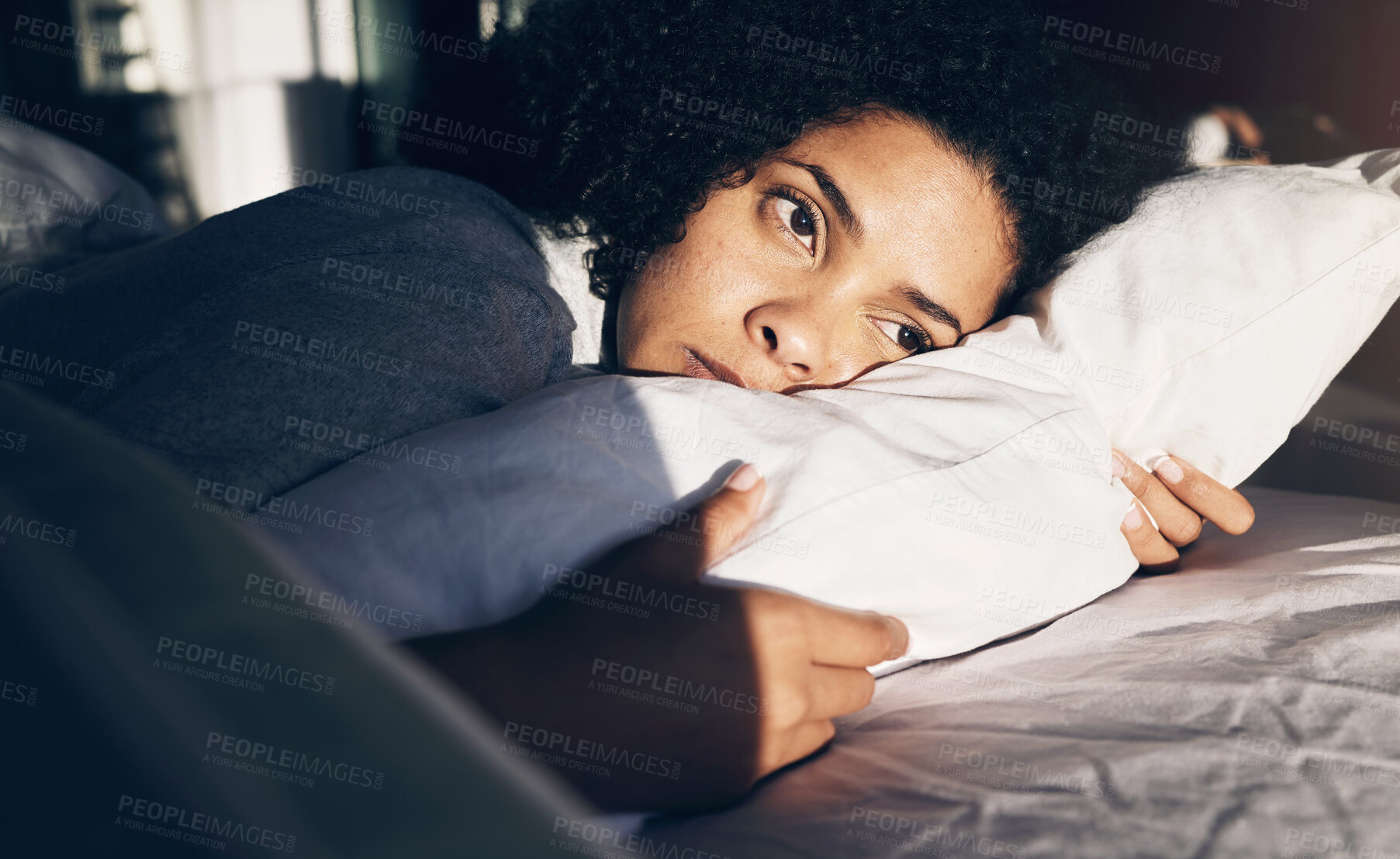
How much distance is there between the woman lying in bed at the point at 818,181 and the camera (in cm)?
90

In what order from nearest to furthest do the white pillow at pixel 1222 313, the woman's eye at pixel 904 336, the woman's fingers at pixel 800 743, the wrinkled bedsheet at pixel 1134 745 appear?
1. the wrinkled bedsheet at pixel 1134 745
2. the woman's fingers at pixel 800 743
3. the white pillow at pixel 1222 313
4. the woman's eye at pixel 904 336

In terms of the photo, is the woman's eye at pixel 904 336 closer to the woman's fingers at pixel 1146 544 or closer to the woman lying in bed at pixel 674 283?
the woman lying in bed at pixel 674 283

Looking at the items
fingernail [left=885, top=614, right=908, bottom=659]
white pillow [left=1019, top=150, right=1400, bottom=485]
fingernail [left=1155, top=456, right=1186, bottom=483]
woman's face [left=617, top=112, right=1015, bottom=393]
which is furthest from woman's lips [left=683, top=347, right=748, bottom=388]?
fingernail [left=1155, top=456, right=1186, bottom=483]

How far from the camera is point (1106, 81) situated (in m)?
1.32

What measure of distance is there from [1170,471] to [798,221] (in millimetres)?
540

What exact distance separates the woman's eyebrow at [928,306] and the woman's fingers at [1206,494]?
0.30 meters

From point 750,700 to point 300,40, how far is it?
375 centimetres

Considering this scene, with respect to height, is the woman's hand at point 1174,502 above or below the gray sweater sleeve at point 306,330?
below

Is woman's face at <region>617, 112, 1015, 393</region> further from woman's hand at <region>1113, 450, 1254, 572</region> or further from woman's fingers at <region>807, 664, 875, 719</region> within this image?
woman's fingers at <region>807, 664, 875, 719</region>

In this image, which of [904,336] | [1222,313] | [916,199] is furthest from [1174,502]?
[916,199]

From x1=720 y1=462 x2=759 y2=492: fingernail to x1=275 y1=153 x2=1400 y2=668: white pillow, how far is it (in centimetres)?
1

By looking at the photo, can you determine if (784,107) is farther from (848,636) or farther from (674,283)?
(848,636)

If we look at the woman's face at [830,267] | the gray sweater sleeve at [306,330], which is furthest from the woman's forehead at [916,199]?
the gray sweater sleeve at [306,330]

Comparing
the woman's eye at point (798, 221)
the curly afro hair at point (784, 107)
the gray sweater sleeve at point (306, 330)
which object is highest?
the curly afro hair at point (784, 107)
